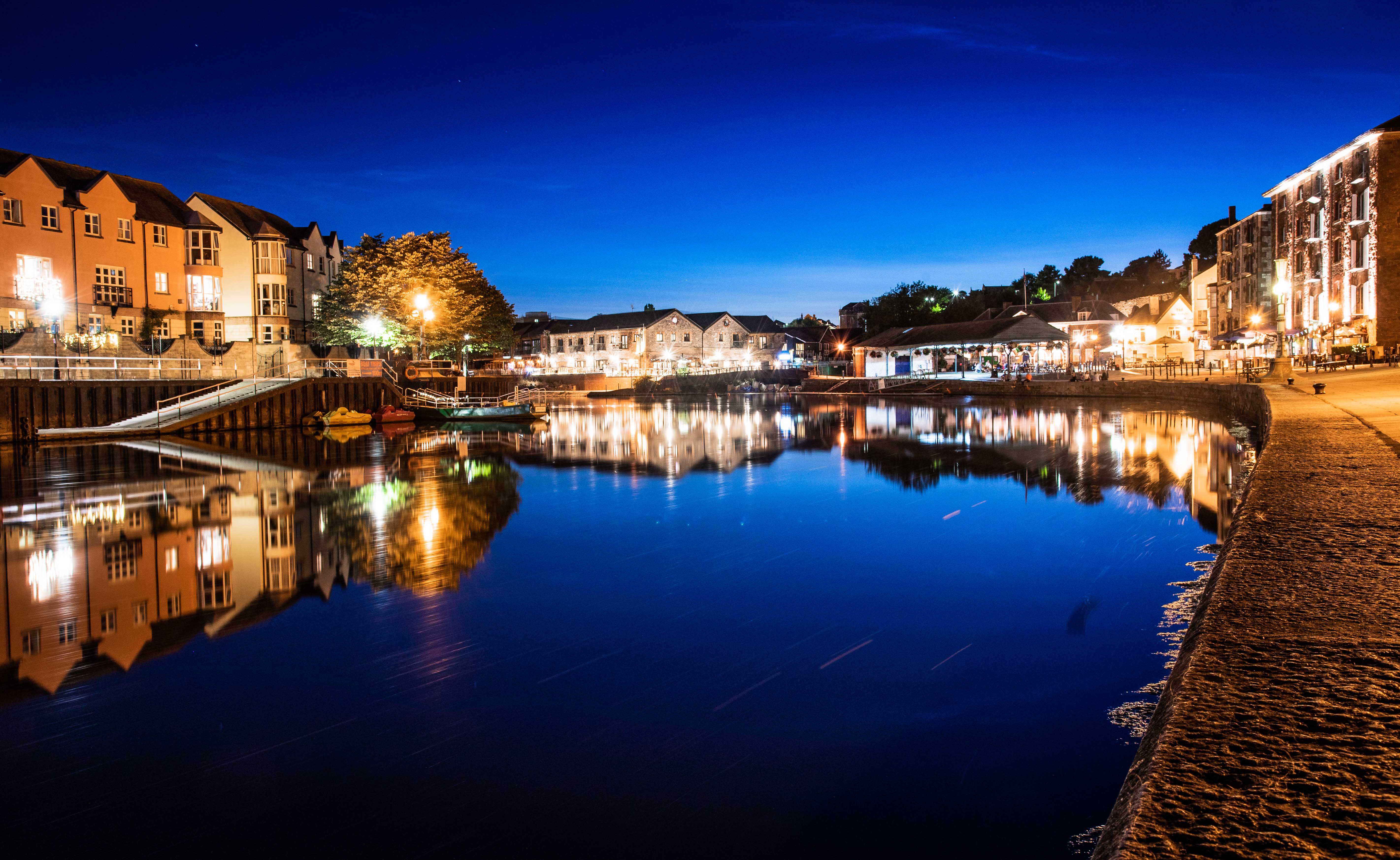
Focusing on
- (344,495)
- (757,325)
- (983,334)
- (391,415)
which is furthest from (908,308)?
(344,495)

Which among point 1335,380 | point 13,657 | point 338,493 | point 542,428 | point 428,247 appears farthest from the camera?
point 428,247

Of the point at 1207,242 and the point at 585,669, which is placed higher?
the point at 1207,242

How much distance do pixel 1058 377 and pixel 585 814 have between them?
53772 mm

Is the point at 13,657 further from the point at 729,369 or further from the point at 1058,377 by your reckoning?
the point at 729,369

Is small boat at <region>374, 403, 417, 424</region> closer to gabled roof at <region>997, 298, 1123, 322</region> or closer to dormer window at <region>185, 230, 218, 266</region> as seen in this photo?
dormer window at <region>185, 230, 218, 266</region>

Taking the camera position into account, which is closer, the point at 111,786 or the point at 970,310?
the point at 111,786

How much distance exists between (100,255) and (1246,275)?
65.6 m

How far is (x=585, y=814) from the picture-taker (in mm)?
4312

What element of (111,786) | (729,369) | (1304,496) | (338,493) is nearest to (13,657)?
(111,786)

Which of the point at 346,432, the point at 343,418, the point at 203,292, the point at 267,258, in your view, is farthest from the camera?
the point at 267,258

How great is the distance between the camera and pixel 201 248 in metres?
45.0

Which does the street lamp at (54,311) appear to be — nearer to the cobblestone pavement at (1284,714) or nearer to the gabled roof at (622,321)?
the cobblestone pavement at (1284,714)

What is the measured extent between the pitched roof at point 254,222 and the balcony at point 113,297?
24.9 ft

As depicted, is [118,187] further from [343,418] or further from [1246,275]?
[1246,275]
